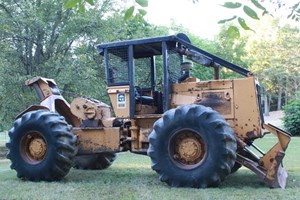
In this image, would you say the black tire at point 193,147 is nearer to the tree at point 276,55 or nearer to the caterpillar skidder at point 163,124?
the caterpillar skidder at point 163,124

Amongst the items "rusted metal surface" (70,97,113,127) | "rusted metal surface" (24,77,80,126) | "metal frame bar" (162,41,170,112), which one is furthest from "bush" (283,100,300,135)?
"metal frame bar" (162,41,170,112)

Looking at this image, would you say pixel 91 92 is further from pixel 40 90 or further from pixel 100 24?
pixel 40 90

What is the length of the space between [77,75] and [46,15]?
8.58 feet

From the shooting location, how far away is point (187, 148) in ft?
20.7

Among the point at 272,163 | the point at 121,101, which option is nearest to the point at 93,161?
the point at 121,101

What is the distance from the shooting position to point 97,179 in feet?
23.6

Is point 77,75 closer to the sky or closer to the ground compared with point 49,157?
closer to the sky

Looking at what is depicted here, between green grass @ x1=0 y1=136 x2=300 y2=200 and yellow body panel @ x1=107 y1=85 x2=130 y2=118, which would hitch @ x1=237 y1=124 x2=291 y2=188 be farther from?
yellow body panel @ x1=107 y1=85 x2=130 y2=118

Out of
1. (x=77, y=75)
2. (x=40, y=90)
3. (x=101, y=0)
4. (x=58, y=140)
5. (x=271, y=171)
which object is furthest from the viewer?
(x=101, y=0)

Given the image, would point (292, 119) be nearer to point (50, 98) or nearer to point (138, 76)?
point (138, 76)

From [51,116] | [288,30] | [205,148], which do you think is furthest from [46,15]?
[288,30]

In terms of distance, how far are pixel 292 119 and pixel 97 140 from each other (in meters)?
17.3

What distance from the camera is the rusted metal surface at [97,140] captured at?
7.47 m

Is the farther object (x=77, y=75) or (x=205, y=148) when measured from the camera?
(x=77, y=75)
